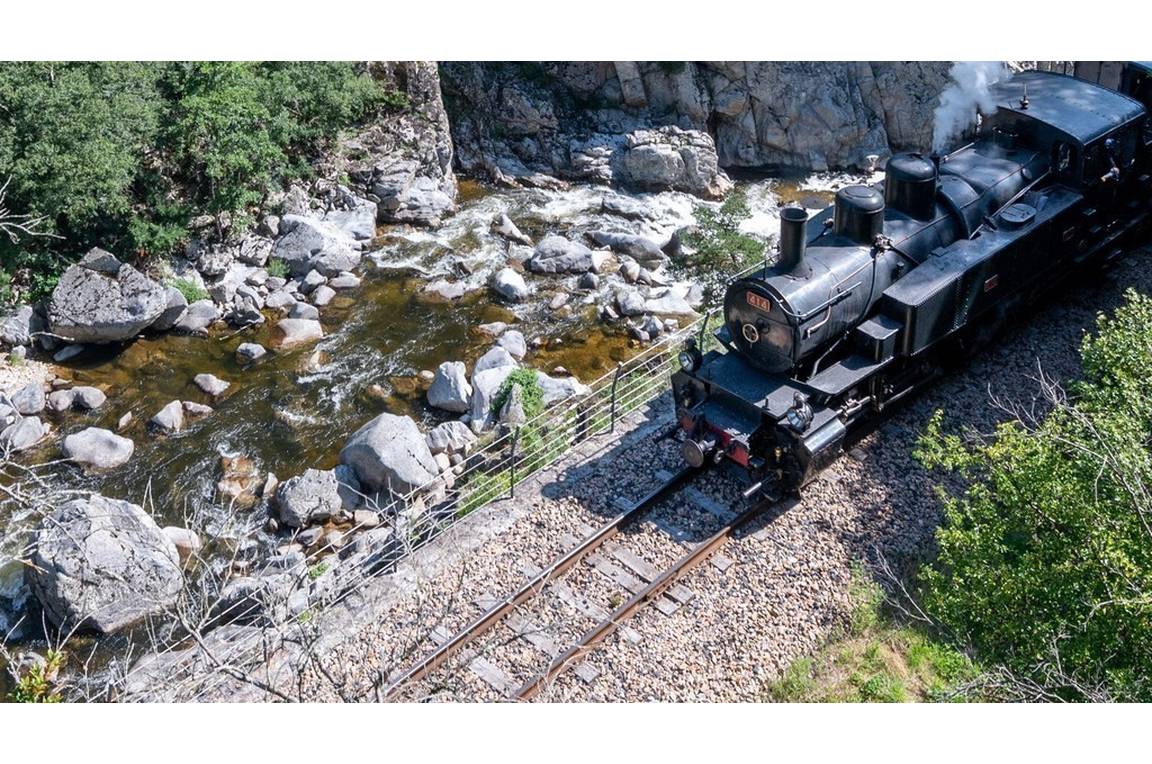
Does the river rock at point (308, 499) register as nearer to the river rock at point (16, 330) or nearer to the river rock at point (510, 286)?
the river rock at point (510, 286)

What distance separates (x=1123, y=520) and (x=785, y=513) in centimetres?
379

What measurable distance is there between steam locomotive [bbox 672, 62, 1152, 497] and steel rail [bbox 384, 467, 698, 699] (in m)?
0.67

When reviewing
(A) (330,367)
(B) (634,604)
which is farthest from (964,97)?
(A) (330,367)

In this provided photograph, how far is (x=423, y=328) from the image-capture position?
20.0m

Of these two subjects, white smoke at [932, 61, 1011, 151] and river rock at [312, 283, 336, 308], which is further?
river rock at [312, 283, 336, 308]

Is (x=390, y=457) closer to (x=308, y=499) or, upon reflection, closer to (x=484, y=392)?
(x=308, y=499)

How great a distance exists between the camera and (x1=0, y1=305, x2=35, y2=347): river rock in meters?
19.1

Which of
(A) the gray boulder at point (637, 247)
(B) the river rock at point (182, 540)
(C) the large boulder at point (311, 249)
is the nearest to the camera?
(B) the river rock at point (182, 540)

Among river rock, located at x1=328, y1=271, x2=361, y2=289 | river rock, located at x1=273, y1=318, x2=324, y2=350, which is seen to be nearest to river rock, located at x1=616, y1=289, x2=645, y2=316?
river rock, located at x1=328, y1=271, x2=361, y2=289

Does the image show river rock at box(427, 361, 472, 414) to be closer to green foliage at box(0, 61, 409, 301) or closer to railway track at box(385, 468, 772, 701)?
railway track at box(385, 468, 772, 701)

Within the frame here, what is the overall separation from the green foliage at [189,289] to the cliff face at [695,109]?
7.92 m

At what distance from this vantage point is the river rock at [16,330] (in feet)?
62.7

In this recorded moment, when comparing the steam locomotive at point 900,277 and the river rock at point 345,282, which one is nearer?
the steam locomotive at point 900,277

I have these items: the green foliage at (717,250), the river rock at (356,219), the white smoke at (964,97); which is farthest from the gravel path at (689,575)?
the river rock at (356,219)
